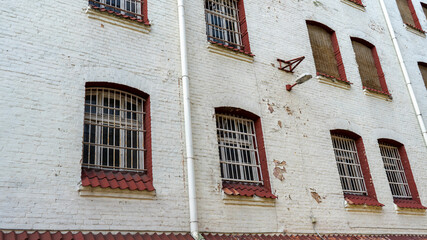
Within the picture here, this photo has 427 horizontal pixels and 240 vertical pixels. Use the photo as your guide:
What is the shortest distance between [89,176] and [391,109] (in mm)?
9650

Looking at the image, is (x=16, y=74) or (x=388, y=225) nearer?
(x=16, y=74)

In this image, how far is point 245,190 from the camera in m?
8.02

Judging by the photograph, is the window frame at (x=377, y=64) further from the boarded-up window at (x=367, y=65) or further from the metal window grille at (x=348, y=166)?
the metal window grille at (x=348, y=166)

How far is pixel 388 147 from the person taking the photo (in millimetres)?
11734

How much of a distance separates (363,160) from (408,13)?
28.6 feet

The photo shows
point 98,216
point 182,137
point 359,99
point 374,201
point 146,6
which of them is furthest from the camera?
point 359,99

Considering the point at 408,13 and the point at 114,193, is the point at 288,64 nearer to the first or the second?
the point at 114,193

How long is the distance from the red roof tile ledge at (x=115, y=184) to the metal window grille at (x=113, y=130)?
179mm

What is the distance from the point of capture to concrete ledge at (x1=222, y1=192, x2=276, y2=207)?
7707 millimetres

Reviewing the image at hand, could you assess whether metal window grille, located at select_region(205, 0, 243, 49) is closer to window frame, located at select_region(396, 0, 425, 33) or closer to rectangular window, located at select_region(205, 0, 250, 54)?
rectangular window, located at select_region(205, 0, 250, 54)

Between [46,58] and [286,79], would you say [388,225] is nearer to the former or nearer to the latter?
[286,79]

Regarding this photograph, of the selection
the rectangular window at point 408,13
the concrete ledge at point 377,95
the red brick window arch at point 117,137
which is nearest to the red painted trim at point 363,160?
the concrete ledge at point 377,95

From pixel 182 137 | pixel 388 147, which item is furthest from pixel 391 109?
pixel 182 137

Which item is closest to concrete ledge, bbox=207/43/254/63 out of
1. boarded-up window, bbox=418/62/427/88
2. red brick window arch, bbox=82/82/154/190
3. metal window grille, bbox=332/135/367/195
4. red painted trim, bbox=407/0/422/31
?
red brick window arch, bbox=82/82/154/190
